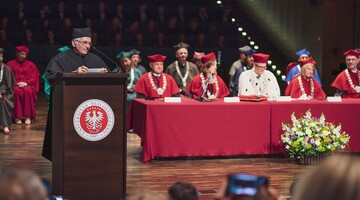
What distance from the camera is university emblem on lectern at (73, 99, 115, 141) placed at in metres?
4.89

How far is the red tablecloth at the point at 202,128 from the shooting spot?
25.3 ft

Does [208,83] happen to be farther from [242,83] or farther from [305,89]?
[305,89]

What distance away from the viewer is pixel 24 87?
38.1 ft

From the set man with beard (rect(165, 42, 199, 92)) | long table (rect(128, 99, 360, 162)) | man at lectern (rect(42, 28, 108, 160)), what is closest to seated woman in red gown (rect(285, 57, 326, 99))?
long table (rect(128, 99, 360, 162))

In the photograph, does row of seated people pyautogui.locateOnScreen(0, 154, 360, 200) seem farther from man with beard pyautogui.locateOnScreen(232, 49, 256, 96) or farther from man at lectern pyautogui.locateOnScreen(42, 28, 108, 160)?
man with beard pyautogui.locateOnScreen(232, 49, 256, 96)

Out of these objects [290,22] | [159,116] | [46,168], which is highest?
[290,22]

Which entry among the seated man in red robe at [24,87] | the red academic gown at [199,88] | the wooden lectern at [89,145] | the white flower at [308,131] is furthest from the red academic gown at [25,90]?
the wooden lectern at [89,145]

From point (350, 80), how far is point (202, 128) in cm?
276

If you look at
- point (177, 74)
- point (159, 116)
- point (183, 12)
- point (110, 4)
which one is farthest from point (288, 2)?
point (159, 116)

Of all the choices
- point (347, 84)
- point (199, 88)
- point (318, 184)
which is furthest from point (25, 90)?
point (318, 184)

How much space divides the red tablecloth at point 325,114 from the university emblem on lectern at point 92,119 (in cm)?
359

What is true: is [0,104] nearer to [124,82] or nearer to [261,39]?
[124,82]

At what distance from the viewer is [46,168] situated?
7223 mm

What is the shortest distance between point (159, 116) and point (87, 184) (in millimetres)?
2720
